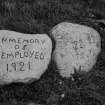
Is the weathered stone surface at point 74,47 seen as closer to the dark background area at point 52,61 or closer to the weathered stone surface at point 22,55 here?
the dark background area at point 52,61

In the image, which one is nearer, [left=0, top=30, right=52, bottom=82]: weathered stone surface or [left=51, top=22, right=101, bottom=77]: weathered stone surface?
[left=0, top=30, right=52, bottom=82]: weathered stone surface

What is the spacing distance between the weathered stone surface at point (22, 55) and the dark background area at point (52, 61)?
0.50ft

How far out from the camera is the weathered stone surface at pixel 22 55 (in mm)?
3811

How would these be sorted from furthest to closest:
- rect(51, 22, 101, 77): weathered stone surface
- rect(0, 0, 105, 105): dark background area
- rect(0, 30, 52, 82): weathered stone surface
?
1. rect(51, 22, 101, 77): weathered stone surface
2. rect(0, 30, 52, 82): weathered stone surface
3. rect(0, 0, 105, 105): dark background area

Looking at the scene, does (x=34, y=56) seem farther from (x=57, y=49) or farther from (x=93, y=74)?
(x=93, y=74)

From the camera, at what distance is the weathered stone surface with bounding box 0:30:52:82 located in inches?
150

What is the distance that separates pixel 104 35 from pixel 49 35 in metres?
1.10

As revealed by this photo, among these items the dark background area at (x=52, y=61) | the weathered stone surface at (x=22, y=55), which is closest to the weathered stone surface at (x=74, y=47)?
the dark background area at (x=52, y=61)

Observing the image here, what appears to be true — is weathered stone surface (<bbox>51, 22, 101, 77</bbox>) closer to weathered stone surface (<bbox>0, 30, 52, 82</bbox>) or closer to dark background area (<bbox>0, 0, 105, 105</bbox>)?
dark background area (<bbox>0, 0, 105, 105</bbox>)

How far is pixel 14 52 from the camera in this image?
3.90 metres

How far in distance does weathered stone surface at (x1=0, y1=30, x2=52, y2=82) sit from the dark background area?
0.15m

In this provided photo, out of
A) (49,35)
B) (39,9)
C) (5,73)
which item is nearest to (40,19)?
(39,9)

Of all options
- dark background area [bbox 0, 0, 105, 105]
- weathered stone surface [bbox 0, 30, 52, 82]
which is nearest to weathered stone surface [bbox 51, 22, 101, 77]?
dark background area [bbox 0, 0, 105, 105]

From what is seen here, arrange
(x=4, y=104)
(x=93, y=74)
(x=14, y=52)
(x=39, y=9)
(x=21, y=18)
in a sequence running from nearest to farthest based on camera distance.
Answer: (x=4, y=104)
(x=14, y=52)
(x=93, y=74)
(x=21, y=18)
(x=39, y=9)
